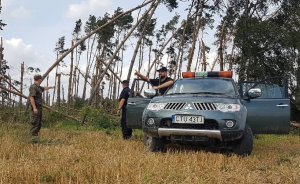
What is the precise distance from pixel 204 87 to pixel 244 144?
1507 mm

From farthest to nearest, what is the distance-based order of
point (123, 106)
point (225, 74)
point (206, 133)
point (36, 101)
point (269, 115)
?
point (123, 106)
point (36, 101)
point (225, 74)
point (269, 115)
point (206, 133)

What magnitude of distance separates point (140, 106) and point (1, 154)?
3.50 metres

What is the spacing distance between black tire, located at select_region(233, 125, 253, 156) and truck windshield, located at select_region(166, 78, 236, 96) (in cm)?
90

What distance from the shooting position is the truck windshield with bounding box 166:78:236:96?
831cm

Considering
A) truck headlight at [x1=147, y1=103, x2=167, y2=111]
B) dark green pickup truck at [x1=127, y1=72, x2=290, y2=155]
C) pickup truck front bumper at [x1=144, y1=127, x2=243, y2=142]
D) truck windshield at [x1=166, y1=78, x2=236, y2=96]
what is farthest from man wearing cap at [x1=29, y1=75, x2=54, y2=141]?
pickup truck front bumper at [x1=144, y1=127, x2=243, y2=142]

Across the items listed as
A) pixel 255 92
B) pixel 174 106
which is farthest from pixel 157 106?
pixel 255 92

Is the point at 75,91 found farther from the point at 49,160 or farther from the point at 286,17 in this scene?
the point at 49,160

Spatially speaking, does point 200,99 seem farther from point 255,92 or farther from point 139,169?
point 139,169

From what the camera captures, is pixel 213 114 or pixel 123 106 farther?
pixel 123 106

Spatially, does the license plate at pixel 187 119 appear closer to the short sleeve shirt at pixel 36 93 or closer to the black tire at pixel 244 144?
the black tire at pixel 244 144

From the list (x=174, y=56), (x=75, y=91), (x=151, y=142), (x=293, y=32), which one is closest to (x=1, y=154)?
(x=151, y=142)

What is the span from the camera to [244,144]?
7.62m

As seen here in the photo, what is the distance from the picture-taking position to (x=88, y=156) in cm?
668

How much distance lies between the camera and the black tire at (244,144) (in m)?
7.62
